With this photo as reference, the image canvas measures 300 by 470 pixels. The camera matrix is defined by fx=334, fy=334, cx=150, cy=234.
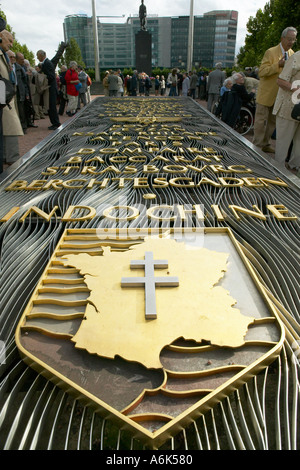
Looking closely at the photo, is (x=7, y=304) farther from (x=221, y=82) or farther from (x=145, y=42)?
(x=145, y=42)

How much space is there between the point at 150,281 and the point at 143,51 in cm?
2135

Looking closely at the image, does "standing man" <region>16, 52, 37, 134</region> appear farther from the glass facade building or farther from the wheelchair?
the glass facade building

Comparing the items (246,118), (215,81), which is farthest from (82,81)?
(246,118)

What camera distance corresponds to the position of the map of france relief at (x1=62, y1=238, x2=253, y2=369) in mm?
1410

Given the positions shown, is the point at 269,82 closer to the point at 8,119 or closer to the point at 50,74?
the point at 8,119

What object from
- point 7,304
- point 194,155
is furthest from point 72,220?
point 194,155

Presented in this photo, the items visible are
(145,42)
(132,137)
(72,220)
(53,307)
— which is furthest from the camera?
(145,42)

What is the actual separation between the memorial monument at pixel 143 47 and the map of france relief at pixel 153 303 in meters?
20.6

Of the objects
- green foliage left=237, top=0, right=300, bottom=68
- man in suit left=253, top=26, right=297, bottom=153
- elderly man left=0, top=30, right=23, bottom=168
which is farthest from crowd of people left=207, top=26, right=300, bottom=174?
green foliage left=237, top=0, right=300, bottom=68

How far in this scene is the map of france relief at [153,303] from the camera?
1410 mm

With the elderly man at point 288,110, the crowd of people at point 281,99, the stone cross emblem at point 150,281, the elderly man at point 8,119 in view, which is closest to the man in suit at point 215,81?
the crowd of people at point 281,99

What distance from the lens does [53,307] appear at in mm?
1678

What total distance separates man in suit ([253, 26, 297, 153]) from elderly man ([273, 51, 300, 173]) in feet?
2.67
